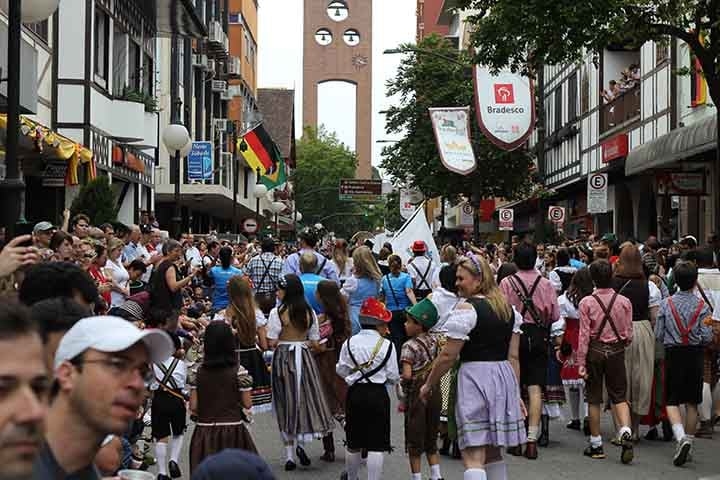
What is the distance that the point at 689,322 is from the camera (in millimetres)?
11414

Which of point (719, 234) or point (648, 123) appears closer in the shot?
point (719, 234)

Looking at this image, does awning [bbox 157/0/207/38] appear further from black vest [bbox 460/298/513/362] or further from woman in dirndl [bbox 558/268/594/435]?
black vest [bbox 460/298/513/362]

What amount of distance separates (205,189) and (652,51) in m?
22.9

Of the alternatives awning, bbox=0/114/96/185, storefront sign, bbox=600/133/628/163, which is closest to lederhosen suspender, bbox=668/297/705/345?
awning, bbox=0/114/96/185

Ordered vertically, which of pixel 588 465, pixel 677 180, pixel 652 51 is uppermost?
pixel 652 51

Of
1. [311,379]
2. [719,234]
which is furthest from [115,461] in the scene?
[719,234]

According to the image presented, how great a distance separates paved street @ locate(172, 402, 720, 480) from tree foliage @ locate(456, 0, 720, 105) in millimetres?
6479

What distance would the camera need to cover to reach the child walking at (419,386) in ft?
31.7

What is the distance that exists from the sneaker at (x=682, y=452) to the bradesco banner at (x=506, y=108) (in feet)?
57.9

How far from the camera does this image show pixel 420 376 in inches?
385

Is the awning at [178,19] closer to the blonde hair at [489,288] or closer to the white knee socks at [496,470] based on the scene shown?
the blonde hair at [489,288]

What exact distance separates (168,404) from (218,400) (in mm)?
1247

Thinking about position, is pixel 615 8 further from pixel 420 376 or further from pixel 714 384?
pixel 420 376

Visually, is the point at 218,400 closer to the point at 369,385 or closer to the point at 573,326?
the point at 369,385
